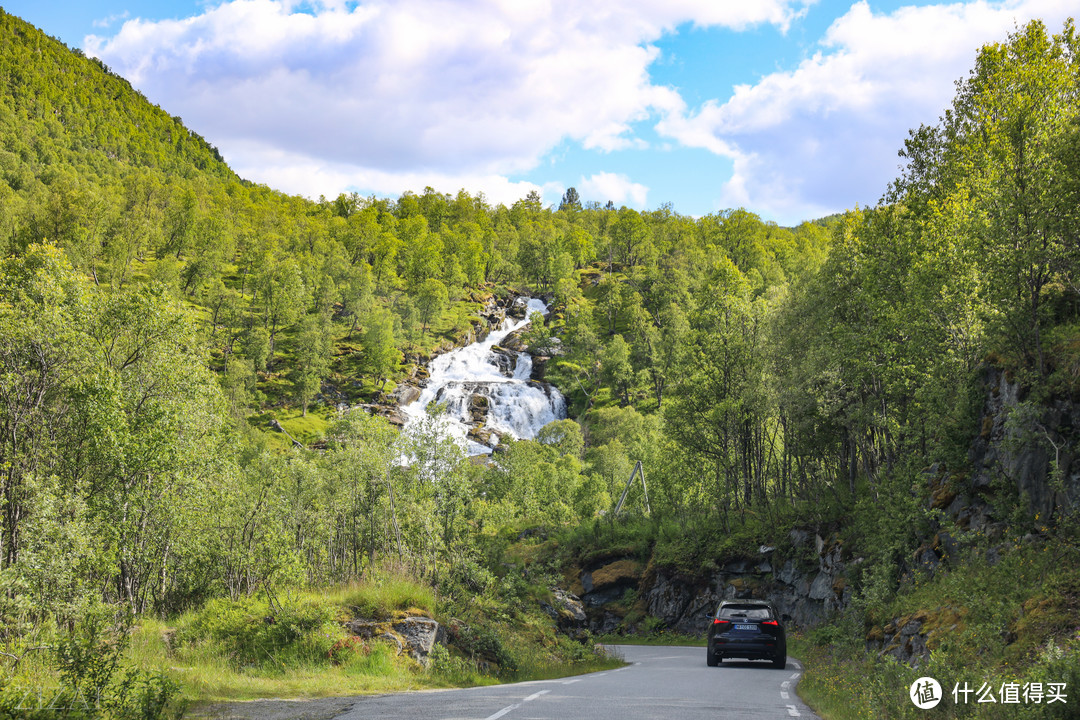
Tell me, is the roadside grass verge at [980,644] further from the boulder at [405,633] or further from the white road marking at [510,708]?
the boulder at [405,633]

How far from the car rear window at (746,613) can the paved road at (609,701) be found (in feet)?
8.22

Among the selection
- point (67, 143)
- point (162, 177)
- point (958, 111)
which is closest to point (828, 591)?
point (958, 111)

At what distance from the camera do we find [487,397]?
85688mm

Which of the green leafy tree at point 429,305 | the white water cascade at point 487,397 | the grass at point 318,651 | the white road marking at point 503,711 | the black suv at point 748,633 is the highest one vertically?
the green leafy tree at point 429,305

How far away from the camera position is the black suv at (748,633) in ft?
54.4

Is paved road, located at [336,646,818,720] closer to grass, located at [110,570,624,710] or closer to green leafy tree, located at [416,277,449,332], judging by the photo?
grass, located at [110,570,624,710]

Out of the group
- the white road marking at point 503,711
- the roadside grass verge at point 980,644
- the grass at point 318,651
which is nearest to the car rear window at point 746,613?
the roadside grass verge at point 980,644

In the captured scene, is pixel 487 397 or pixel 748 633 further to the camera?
pixel 487 397

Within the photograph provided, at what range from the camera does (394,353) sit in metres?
93.5

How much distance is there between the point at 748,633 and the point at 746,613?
1.50 ft

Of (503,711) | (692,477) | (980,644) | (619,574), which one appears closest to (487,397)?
(619,574)

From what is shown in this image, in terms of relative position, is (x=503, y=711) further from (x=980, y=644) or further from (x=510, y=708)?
(x=980, y=644)

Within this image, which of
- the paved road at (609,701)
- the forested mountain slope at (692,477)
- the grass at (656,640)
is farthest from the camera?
the grass at (656,640)

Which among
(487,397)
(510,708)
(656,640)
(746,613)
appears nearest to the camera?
(510,708)
